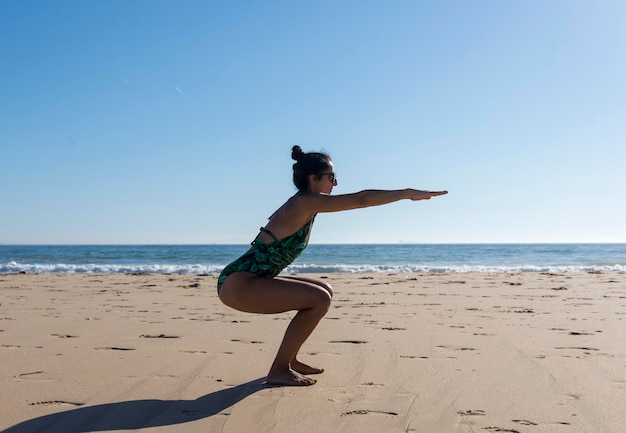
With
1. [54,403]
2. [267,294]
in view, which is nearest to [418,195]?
[267,294]

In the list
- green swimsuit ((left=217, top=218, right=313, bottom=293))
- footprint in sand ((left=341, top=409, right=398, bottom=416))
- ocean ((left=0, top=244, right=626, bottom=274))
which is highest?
green swimsuit ((left=217, top=218, right=313, bottom=293))

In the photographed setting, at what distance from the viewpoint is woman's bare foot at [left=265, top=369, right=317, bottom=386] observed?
11.2 ft

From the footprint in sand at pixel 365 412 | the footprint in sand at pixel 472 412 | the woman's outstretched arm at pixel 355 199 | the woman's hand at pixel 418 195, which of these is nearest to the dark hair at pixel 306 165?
the woman's outstretched arm at pixel 355 199

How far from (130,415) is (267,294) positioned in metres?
1.07

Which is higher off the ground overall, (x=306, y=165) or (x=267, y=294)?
(x=306, y=165)

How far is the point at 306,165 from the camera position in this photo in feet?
12.0

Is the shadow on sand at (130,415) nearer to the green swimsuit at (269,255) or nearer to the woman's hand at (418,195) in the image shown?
the green swimsuit at (269,255)

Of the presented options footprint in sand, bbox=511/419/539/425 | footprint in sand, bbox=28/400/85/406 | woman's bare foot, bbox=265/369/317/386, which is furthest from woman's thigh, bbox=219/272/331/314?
footprint in sand, bbox=511/419/539/425

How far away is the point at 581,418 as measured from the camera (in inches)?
109

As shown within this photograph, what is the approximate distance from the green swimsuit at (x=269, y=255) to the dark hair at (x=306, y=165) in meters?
0.28

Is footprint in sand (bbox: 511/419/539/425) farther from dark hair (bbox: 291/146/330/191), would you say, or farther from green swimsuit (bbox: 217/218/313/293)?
dark hair (bbox: 291/146/330/191)

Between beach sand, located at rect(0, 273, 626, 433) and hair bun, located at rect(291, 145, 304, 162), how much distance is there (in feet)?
4.84

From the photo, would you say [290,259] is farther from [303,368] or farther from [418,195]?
[418,195]

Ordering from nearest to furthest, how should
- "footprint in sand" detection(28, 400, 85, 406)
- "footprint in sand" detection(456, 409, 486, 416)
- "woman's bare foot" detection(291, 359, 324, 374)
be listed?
"footprint in sand" detection(456, 409, 486, 416) < "footprint in sand" detection(28, 400, 85, 406) < "woman's bare foot" detection(291, 359, 324, 374)
